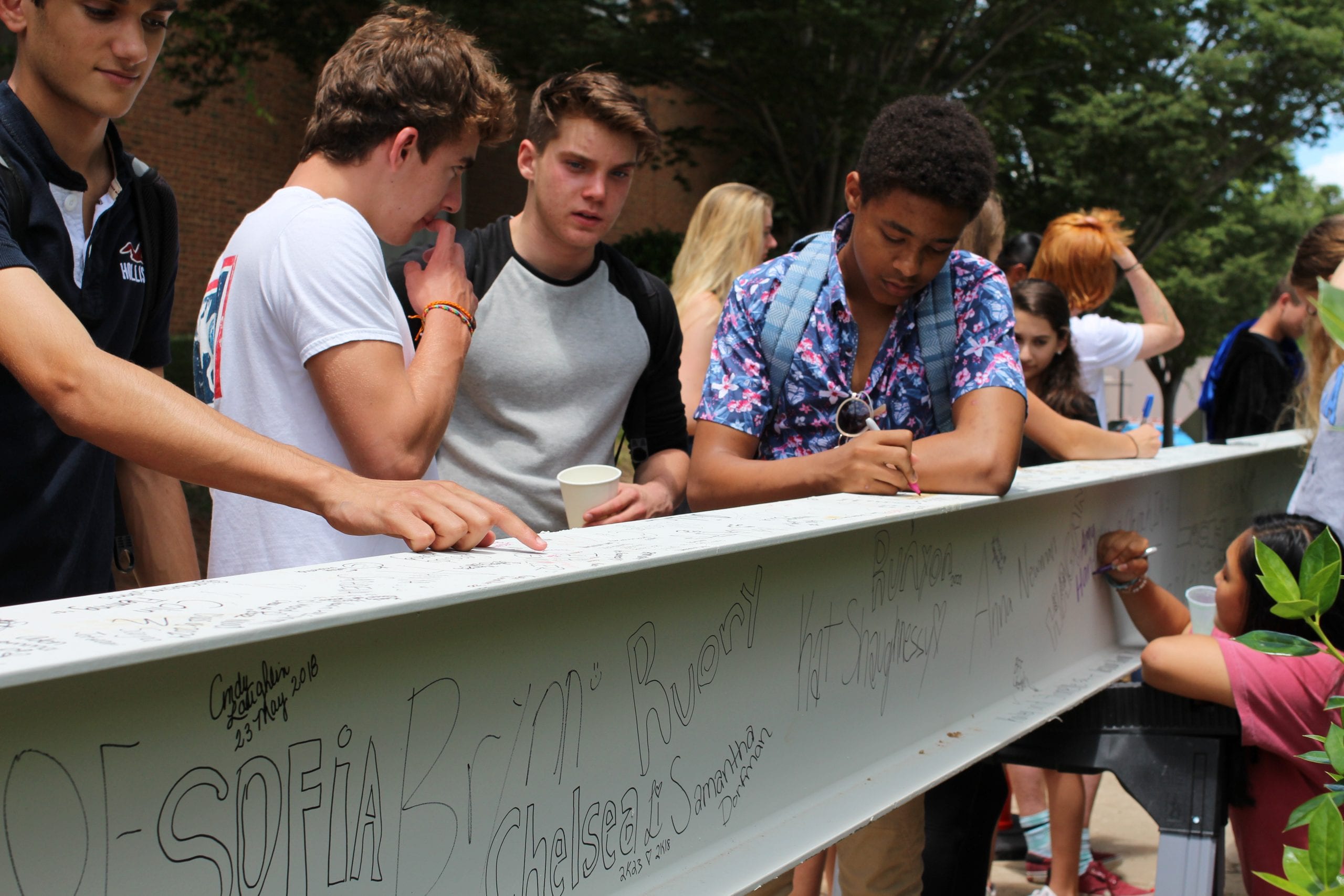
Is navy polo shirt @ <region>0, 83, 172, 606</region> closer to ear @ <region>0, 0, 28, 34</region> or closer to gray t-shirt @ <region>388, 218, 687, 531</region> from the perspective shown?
ear @ <region>0, 0, 28, 34</region>

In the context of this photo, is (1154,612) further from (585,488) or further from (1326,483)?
(585,488)

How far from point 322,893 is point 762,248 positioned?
12.6 ft

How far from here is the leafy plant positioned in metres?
1.09

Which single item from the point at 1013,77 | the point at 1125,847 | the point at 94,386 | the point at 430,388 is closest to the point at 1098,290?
the point at 1125,847

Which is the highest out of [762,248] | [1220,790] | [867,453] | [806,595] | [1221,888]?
[762,248]

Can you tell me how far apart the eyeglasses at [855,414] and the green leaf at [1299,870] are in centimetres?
152

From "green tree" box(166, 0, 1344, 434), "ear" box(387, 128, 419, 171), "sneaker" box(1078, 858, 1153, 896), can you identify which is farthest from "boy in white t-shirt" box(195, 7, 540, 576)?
"green tree" box(166, 0, 1344, 434)

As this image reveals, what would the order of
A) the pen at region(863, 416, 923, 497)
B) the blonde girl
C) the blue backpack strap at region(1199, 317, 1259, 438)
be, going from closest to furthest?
the pen at region(863, 416, 923, 497) → the blonde girl → the blue backpack strap at region(1199, 317, 1259, 438)

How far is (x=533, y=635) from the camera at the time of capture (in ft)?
4.89

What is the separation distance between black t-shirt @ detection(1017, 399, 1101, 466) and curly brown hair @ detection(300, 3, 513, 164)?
2.51 meters

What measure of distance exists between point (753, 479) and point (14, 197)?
1.48 meters

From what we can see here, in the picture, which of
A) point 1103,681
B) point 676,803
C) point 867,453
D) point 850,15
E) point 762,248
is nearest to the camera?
point 676,803

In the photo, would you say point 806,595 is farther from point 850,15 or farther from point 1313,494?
point 850,15

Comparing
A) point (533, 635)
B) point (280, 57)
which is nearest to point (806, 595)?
point (533, 635)
